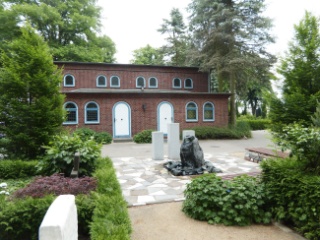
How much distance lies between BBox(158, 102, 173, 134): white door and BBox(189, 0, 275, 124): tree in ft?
16.7

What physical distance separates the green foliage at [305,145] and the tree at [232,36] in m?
16.1

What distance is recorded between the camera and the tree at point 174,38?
34.7 meters

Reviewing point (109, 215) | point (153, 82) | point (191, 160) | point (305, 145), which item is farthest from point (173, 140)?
point (153, 82)

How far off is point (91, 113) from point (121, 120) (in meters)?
2.40

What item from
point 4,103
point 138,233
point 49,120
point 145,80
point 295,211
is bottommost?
point 138,233

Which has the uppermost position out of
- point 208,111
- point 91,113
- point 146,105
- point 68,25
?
point 68,25

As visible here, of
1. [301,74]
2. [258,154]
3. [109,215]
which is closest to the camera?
[109,215]

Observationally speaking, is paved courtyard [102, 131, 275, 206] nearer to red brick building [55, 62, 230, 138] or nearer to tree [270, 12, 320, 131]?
tree [270, 12, 320, 131]

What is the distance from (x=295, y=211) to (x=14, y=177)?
21.8ft

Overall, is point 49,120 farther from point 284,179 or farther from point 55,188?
point 284,179

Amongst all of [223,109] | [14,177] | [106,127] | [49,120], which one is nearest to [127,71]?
[106,127]

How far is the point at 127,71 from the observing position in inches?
910

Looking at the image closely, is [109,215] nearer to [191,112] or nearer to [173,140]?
[173,140]

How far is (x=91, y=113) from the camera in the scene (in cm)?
1877
